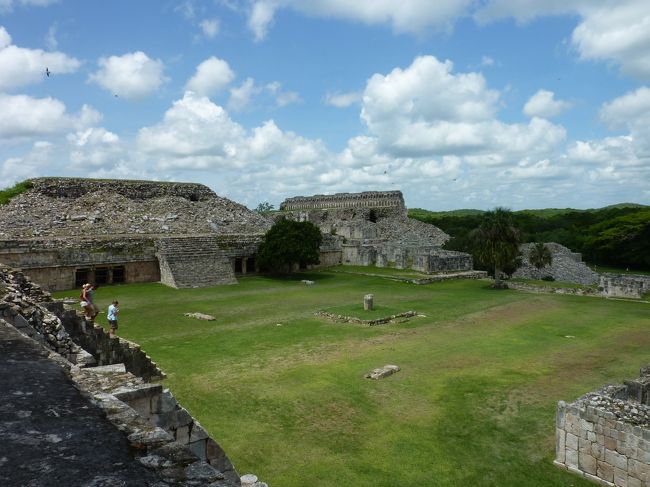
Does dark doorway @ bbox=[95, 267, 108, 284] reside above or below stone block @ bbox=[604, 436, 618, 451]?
above

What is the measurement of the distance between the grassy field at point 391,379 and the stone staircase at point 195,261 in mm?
3409

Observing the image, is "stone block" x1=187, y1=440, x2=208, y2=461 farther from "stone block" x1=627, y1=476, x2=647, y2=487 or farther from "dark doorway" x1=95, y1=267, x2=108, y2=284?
"dark doorway" x1=95, y1=267, x2=108, y2=284

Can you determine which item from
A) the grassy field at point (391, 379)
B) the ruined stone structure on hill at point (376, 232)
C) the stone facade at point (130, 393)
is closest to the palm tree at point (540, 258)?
the ruined stone structure on hill at point (376, 232)

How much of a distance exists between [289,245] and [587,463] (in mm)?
19409

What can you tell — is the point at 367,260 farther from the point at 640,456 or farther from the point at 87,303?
the point at 640,456

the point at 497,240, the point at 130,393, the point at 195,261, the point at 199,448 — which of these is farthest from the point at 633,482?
the point at 195,261

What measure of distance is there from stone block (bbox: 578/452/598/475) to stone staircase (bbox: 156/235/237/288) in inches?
729

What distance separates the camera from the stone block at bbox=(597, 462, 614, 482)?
6.23 metres

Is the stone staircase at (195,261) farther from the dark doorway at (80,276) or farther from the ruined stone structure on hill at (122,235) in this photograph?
the dark doorway at (80,276)

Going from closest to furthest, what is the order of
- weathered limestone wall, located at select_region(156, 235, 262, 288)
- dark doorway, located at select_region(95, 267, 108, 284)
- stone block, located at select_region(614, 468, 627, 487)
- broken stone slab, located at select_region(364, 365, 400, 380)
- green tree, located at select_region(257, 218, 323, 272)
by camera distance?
stone block, located at select_region(614, 468, 627, 487) → broken stone slab, located at select_region(364, 365, 400, 380) → dark doorway, located at select_region(95, 267, 108, 284) → weathered limestone wall, located at select_region(156, 235, 262, 288) → green tree, located at select_region(257, 218, 323, 272)

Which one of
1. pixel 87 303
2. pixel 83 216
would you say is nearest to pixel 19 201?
pixel 83 216

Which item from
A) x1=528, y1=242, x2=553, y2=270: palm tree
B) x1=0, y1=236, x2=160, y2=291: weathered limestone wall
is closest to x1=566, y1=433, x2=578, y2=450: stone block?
x1=0, y1=236, x2=160, y2=291: weathered limestone wall

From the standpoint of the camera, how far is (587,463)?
21.1 feet

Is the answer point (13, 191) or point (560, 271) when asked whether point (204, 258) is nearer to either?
point (13, 191)
